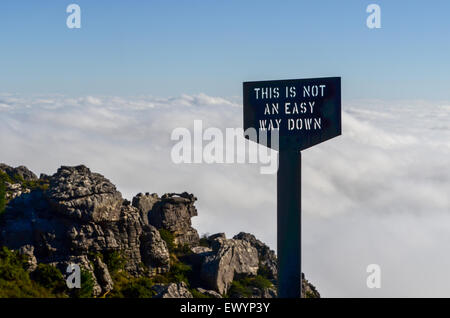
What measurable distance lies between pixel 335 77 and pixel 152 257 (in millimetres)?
17404

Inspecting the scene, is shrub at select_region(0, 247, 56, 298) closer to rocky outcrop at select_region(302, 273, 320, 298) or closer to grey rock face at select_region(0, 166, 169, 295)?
grey rock face at select_region(0, 166, 169, 295)

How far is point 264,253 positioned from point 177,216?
22.6 ft

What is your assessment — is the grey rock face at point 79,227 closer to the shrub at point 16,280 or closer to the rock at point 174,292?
the shrub at point 16,280

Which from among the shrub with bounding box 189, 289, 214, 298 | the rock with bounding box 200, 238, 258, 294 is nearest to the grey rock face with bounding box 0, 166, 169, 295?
the shrub with bounding box 189, 289, 214, 298

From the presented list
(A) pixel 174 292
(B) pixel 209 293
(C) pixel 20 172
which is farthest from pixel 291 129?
(C) pixel 20 172

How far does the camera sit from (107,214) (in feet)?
115

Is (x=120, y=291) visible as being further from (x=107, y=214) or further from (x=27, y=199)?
(x=27, y=199)

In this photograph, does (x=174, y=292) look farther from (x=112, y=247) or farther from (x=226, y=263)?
(x=226, y=263)

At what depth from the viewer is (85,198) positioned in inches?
1363

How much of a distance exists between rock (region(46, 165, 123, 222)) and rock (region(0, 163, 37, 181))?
→ 22.4 metres

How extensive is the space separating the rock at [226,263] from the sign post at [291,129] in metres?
12.4

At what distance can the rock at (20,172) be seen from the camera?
187 feet

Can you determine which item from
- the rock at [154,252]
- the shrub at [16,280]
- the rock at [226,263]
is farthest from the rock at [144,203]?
the shrub at [16,280]
